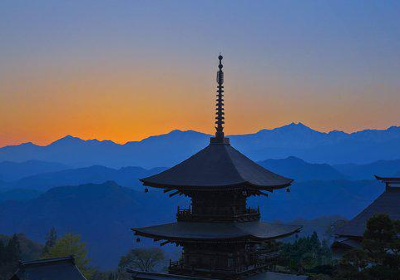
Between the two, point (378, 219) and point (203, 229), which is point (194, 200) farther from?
point (378, 219)

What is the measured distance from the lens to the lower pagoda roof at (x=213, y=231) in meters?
21.3

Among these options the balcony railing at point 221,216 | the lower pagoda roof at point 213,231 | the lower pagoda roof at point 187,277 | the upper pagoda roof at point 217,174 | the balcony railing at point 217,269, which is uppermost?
the upper pagoda roof at point 217,174

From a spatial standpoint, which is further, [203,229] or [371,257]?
[203,229]

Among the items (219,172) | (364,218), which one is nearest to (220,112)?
(219,172)

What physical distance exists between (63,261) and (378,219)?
33360mm

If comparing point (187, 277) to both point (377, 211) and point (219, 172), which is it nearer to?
point (219, 172)

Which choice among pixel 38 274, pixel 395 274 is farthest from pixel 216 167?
pixel 38 274

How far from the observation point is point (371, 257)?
67.2 feet

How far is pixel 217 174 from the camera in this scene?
2312 centimetres

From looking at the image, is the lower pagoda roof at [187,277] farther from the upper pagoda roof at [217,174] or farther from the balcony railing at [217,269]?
the upper pagoda roof at [217,174]

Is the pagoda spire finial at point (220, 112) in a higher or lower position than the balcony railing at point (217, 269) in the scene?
higher

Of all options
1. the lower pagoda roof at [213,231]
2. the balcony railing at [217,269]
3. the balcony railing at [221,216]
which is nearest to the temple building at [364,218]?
the lower pagoda roof at [213,231]

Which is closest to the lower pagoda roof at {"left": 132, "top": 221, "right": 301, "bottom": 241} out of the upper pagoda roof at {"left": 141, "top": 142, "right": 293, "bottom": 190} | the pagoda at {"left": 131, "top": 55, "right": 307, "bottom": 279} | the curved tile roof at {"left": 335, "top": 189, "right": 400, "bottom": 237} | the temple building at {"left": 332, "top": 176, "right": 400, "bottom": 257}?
the pagoda at {"left": 131, "top": 55, "right": 307, "bottom": 279}

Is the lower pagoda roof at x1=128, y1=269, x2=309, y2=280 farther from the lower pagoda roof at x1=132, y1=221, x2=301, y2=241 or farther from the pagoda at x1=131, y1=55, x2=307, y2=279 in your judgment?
the lower pagoda roof at x1=132, y1=221, x2=301, y2=241
